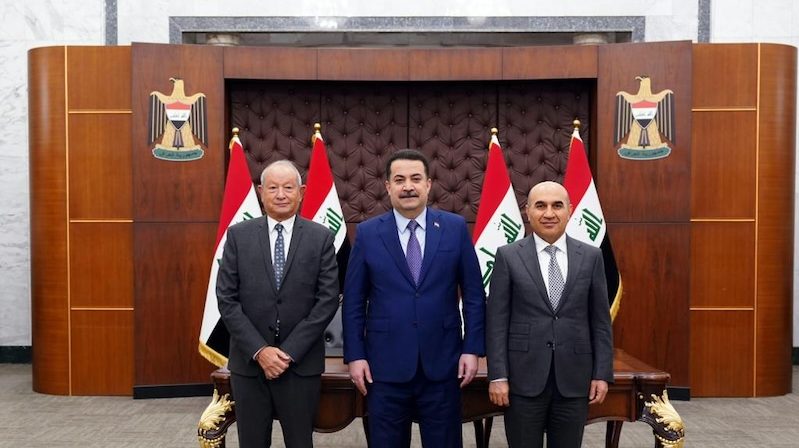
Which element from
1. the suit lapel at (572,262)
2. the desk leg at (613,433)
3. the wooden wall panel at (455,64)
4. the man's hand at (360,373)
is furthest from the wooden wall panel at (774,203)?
the man's hand at (360,373)

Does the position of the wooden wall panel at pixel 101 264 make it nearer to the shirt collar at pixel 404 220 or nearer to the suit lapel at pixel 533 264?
the shirt collar at pixel 404 220

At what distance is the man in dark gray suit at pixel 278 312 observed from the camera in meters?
2.90

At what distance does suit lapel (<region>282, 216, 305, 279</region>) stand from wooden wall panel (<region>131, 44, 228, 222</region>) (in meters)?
2.60

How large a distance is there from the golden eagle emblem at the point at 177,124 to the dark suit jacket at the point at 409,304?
2796 millimetres

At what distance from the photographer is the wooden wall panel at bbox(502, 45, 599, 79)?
5516mm

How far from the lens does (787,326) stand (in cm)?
564

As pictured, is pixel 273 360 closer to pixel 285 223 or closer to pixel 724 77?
pixel 285 223

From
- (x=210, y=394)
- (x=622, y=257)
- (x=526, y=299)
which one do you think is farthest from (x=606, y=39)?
(x=526, y=299)

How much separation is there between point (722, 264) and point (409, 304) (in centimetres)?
330

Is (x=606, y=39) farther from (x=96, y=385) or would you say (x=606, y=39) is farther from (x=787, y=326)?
(x=96, y=385)

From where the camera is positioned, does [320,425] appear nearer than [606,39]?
Yes

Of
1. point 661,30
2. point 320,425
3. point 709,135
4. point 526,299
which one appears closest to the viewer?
point 526,299

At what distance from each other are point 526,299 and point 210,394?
322 cm

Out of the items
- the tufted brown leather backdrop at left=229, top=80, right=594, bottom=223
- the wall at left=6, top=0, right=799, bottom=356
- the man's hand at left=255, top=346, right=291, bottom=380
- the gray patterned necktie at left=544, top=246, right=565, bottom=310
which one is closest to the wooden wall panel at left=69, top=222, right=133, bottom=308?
the tufted brown leather backdrop at left=229, top=80, right=594, bottom=223
